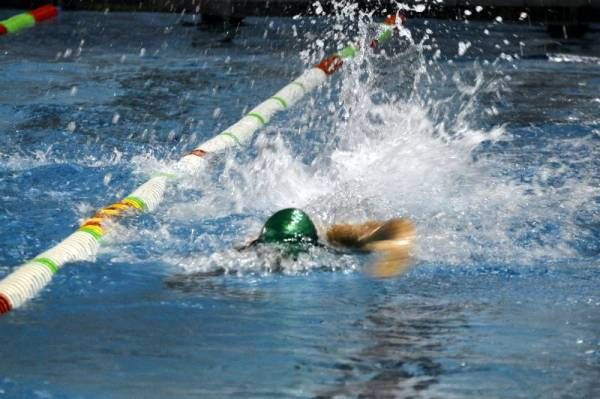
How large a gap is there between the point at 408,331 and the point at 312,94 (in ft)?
18.5

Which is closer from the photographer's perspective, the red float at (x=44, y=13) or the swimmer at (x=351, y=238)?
the swimmer at (x=351, y=238)

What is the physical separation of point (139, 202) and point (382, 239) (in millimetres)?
1437

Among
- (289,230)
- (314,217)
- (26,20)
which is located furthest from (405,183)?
(26,20)

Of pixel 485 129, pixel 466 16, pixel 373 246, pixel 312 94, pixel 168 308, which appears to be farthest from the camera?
pixel 466 16

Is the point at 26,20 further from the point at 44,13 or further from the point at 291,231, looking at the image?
the point at 291,231

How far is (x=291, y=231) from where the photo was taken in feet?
16.0

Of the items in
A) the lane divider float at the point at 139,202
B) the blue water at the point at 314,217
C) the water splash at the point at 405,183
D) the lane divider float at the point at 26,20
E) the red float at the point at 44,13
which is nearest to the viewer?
the blue water at the point at 314,217

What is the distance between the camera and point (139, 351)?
3.70m

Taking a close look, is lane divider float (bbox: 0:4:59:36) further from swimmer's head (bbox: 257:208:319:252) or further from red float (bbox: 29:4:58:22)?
swimmer's head (bbox: 257:208:319:252)

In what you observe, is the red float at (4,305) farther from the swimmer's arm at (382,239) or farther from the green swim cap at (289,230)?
the swimmer's arm at (382,239)

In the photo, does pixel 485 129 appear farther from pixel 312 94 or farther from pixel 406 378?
pixel 406 378

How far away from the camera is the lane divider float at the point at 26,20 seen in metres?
12.1

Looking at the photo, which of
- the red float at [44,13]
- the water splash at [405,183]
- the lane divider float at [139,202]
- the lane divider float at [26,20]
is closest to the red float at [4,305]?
the lane divider float at [139,202]

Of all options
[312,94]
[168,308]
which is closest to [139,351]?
[168,308]
